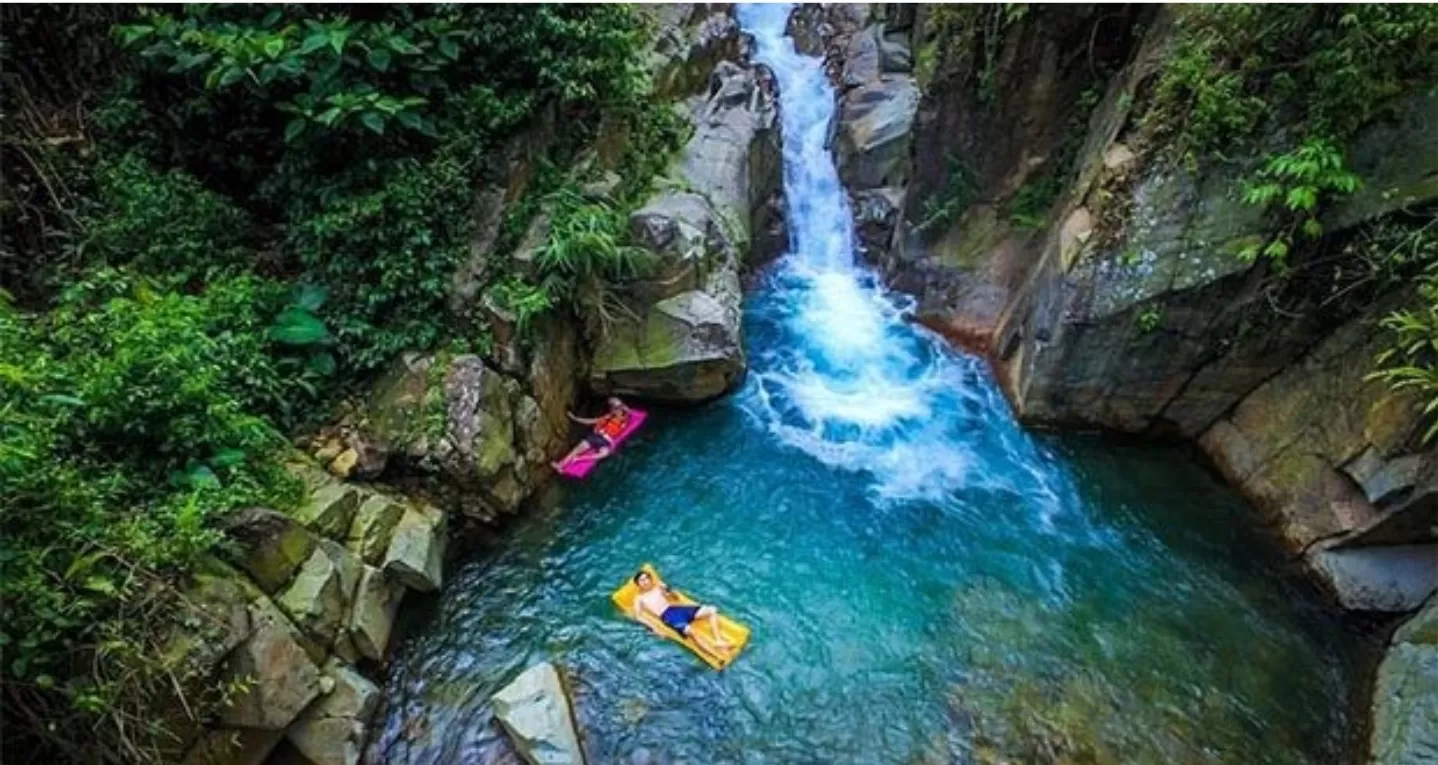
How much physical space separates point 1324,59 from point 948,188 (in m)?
3.76

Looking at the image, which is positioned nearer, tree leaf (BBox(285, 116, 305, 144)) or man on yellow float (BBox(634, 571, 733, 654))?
man on yellow float (BBox(634, 571, 733, 654))

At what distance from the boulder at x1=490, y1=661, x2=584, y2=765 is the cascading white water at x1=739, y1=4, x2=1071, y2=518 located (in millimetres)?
3490

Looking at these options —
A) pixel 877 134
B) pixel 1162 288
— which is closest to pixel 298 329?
pixel 1162 288

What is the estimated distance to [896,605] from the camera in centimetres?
647

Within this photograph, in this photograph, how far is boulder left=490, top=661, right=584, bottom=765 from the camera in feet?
17.1

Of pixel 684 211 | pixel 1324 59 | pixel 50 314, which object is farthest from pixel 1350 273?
pixel 50 314

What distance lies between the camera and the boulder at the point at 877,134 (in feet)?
36.4

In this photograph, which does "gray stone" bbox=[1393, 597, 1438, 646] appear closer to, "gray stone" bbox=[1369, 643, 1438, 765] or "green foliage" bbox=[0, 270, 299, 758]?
"gray stone" bbox=[1369, 643, 1438, 765]

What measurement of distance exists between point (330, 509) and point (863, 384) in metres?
5.43

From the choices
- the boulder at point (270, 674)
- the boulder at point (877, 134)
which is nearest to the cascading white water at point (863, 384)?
the boulder at point (877, 134)

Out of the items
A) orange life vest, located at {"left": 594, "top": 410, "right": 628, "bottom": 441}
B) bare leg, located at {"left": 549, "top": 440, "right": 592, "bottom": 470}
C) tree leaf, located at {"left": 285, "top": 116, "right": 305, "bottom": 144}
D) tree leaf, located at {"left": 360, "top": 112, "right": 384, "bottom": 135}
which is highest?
tree leaf, located at {"left": 360, "top": 112, "right": 384, "bottom": 135}

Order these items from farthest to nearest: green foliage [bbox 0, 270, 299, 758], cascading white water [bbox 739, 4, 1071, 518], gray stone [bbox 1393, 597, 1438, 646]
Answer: cascading white water [bbox 739, 4, 1071, 518], gray stone [bbox 1393, 597, 1438, 646], green foliage [bbox 0, 270, 299, 758]

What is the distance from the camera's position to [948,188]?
9320mm

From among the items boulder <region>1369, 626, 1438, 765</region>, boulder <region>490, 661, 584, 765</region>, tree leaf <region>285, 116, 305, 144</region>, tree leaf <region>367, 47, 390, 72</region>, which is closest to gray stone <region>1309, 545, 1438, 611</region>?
boulder <region>1369, 626, 1438, 765</region>
